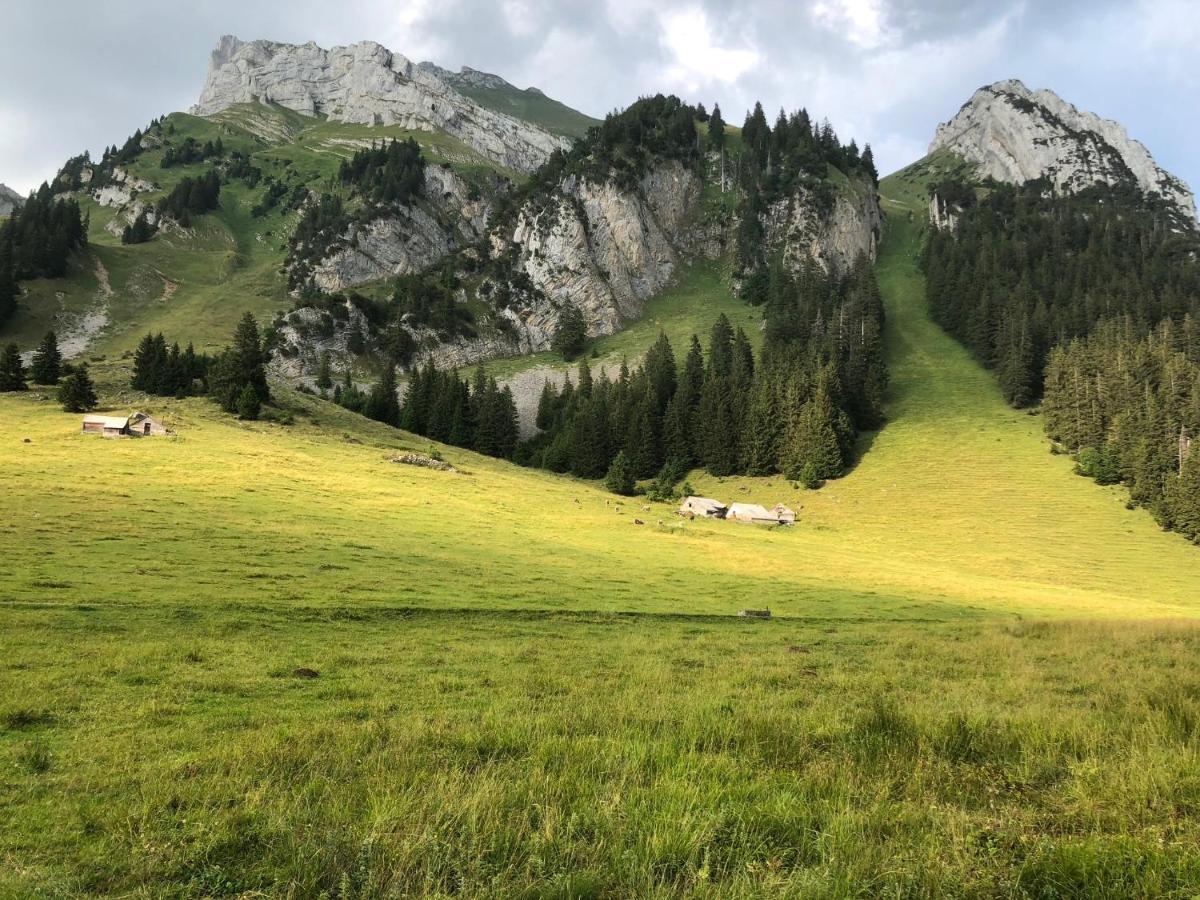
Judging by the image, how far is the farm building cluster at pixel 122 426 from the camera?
62.3 m

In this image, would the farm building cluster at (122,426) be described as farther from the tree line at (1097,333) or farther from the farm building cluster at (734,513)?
the tree line at (1097,333)

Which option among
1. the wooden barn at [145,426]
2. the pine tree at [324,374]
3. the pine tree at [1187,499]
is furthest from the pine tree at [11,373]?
the pine tree at [1187,499]

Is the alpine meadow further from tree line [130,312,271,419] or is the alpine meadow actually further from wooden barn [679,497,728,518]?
wooden barn [679,497,728,518]

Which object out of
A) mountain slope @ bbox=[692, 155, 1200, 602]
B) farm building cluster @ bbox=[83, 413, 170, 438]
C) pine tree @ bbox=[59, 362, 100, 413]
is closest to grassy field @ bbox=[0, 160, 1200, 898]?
mountain slope @ bbox=[692, 155, 1200, 602]

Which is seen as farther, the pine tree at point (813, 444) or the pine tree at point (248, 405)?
the pine tree at point (813, 444)

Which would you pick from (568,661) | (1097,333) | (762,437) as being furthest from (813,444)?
(568,661)

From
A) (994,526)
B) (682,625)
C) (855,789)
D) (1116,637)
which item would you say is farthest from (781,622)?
(994,526)

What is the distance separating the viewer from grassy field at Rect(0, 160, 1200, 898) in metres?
4.81

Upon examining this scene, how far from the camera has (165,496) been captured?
40.6m

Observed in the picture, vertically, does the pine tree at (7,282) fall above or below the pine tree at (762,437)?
above

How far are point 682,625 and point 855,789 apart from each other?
19.4 m

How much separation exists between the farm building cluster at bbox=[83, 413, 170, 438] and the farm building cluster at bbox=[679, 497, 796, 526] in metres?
61.4

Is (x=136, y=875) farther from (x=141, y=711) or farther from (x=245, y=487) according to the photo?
(x=245, y=487)

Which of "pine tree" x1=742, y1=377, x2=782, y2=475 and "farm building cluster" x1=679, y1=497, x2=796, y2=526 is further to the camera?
"pine tree" x1=742, y1=377, x2=782, y2=475
